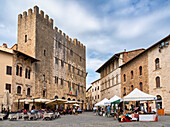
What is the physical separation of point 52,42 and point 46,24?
10.4 ft

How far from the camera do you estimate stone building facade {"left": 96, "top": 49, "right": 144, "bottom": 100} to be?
119ft

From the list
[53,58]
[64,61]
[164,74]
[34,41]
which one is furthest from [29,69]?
[164,74]

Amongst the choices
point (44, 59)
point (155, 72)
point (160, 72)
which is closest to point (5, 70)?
point (44, 59)

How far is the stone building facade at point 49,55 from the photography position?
109 ft

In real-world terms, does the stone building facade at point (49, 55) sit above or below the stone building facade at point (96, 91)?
above

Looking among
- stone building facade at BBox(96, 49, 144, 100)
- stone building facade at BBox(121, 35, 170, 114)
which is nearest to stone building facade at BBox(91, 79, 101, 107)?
stone building facade at BBox(96, 49, 144, 100)

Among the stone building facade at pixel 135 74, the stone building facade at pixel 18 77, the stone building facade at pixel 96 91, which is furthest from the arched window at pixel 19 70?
the stone building facade at pixel 96 91

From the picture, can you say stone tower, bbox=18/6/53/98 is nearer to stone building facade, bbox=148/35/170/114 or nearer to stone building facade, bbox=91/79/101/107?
stone building facade, bbox=148/35/170/114

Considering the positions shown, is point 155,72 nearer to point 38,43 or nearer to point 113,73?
point 113,73

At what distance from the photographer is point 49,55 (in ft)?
119

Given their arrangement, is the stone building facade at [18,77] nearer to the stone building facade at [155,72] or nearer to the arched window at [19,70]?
the arched window at [19,70]

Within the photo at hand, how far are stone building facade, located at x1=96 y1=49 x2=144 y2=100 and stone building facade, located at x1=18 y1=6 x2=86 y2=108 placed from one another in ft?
18.3

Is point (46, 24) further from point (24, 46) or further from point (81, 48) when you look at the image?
point (81, 48)

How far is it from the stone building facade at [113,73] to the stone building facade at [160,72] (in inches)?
362
